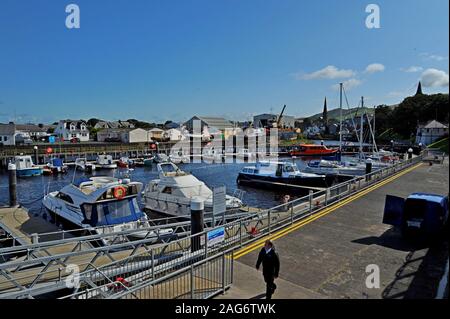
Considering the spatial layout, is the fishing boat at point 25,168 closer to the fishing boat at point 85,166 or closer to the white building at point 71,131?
the fishing boat at point 85,166

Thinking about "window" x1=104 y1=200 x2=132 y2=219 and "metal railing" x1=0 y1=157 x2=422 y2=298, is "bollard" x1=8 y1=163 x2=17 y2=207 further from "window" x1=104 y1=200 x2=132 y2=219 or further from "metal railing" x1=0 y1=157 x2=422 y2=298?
"metal railing" x1=0 y1=157 x2=422 y2=298

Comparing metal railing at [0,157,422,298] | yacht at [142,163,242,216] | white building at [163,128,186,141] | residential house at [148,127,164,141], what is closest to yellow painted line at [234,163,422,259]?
metal railing at [0,157,422,298]

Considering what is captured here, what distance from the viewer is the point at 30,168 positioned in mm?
52219

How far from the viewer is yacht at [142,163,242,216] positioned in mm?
23250

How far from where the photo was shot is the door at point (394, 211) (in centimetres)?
1119

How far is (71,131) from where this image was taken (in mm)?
102688

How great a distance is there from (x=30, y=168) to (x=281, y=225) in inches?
2097

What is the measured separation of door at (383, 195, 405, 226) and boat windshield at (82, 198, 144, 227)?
1352 cm

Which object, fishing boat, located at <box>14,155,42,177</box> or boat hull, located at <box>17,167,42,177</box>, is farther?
fishing boat, located at <box>14,155,42,177</box>

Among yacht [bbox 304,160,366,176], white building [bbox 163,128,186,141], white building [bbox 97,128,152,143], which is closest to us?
yacht [bbox 304,160,366,176]

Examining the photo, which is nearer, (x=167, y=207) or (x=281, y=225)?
(x=281, y=225)

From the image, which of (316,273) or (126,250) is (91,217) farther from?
(316,273)

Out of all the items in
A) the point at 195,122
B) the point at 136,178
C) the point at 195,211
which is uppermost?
the point at 195,122
